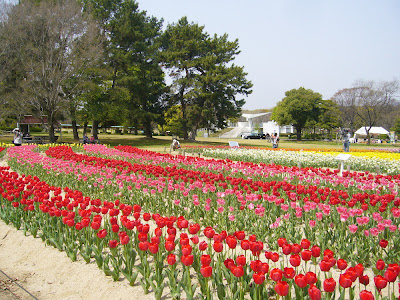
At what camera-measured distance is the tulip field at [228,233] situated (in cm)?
309

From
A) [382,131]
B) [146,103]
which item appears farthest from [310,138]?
[146,103]

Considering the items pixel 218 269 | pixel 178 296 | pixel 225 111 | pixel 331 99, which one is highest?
pixel 331 99

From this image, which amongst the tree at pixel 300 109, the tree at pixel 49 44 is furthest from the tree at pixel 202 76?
the tree at pixel 300 109

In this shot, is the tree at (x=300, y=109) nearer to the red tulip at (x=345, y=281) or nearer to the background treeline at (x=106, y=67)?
the background treeline at (x=106, y=67)

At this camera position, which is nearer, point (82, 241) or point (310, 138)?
point (82, 241)

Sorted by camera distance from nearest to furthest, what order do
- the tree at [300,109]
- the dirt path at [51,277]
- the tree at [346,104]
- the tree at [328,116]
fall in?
the dirt path at [51,277]
the tree at [346,104]
the tree at [328,116]
the tree at [300,109]

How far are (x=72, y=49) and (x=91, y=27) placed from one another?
8.26 feet

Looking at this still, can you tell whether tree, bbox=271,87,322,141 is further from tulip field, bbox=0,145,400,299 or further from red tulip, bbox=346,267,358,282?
red tulip, bbox=346,267,358,282

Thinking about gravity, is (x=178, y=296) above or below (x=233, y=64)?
below

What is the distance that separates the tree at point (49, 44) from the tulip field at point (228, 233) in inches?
848

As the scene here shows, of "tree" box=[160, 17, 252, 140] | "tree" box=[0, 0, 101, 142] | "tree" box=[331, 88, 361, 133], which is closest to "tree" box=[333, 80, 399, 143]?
"tree" box=[331, 88, 361, 133]

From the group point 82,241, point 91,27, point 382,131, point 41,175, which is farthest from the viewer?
point 382,131

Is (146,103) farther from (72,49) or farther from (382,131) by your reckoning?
(382,131)

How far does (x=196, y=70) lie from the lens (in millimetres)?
41625
